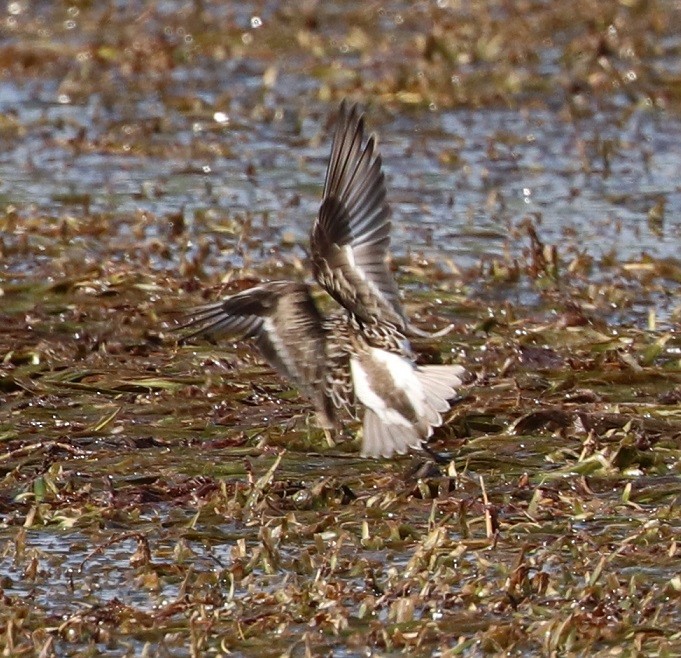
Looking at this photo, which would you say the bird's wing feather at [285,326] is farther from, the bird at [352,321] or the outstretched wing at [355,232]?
the outstretched wing at [355,232]

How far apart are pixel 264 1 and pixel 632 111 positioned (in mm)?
3813

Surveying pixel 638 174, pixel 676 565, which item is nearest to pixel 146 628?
pixel 676 565

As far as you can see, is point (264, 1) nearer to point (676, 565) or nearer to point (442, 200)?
point (442, 200)

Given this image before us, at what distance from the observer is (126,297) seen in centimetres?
836

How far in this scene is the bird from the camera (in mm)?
6152

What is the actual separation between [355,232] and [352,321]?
0.98 feet

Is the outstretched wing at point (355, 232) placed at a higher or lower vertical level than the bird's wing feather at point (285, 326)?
higher

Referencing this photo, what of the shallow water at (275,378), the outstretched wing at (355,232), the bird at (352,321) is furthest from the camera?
the outstretched wing at (355,232)

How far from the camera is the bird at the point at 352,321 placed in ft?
20.2

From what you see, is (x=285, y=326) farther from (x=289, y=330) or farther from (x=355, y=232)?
(x=355, y=232)

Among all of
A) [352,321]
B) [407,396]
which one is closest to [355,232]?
[352,321]

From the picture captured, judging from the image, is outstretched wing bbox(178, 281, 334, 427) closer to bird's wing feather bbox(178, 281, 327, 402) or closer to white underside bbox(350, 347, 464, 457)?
bird's wing feather bbox(178, 281, 327, 402)

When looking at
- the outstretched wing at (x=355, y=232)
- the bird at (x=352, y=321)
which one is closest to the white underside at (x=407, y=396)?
the bird at (x=352, y=321)

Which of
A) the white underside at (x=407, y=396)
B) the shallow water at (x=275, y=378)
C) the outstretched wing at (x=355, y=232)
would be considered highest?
the outstretched wing at (x=355, y=232)
